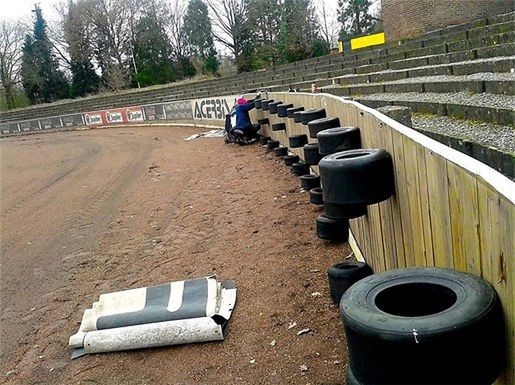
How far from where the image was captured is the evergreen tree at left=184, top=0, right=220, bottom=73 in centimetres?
6225

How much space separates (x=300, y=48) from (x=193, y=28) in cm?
1939

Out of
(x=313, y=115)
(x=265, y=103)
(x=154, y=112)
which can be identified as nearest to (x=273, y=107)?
(x=265, y=103)

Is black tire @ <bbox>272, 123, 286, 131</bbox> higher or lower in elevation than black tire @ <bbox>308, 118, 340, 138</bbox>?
lower

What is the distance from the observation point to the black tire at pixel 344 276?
4.90m

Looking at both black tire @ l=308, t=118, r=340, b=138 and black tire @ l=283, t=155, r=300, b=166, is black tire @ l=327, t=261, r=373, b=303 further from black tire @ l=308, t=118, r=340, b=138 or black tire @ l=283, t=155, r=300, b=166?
black tire @ l=283, t=155, r=300, b=166

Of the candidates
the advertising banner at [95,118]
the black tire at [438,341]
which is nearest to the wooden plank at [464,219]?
the black tire at [438,341]

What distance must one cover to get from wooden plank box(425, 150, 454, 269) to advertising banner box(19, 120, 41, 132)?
4576 centimetres

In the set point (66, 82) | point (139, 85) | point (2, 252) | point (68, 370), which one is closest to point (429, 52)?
point (2, 252)

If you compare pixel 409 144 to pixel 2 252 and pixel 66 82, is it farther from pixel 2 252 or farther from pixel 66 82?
pixel 66 82

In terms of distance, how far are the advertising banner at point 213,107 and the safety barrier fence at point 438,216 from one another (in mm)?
18400

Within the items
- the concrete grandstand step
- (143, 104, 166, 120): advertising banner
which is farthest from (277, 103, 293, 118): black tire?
(143, 104, 166, 120): advertising banner

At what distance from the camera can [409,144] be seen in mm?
3422

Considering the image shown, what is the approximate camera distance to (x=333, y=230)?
6.81 meters

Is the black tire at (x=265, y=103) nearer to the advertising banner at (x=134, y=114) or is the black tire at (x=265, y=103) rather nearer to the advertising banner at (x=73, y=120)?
the advertising banner at (x=134, y=114)
